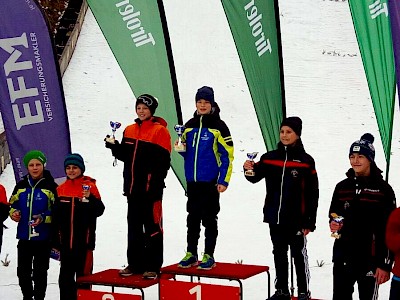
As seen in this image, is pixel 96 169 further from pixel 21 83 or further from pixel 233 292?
pixel 233 292

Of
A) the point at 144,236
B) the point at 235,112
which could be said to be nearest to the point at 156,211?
the point at 144,236

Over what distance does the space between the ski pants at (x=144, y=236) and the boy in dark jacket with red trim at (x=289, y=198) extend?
108 centimetres

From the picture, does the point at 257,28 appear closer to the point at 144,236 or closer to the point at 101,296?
the point at 144,236

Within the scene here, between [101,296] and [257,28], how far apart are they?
288 centimetres

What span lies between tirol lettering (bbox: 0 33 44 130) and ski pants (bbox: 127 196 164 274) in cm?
144

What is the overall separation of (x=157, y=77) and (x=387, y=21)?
2384mm

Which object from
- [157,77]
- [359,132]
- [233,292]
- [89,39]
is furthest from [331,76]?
[233,292]

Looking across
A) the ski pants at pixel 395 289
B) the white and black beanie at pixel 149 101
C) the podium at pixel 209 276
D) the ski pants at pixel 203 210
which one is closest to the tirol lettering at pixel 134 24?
the white and black beanie at pixel 149 101

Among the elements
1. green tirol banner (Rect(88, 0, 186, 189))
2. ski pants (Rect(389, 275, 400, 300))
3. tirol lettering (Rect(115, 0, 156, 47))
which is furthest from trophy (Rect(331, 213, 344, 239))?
tirol lettering (Rect(115, 0, 156, 47))

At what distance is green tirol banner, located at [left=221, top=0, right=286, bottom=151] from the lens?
9625 millimetres

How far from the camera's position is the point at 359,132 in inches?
765

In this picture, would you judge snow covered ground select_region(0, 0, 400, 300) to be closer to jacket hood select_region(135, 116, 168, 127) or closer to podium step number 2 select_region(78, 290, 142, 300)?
podium step number 2 select_region(78, 290, 142, 300)

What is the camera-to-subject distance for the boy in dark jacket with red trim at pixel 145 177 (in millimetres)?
9312

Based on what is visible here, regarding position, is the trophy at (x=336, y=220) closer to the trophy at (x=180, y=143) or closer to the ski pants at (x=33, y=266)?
the trophy at (x=180, y=143)
